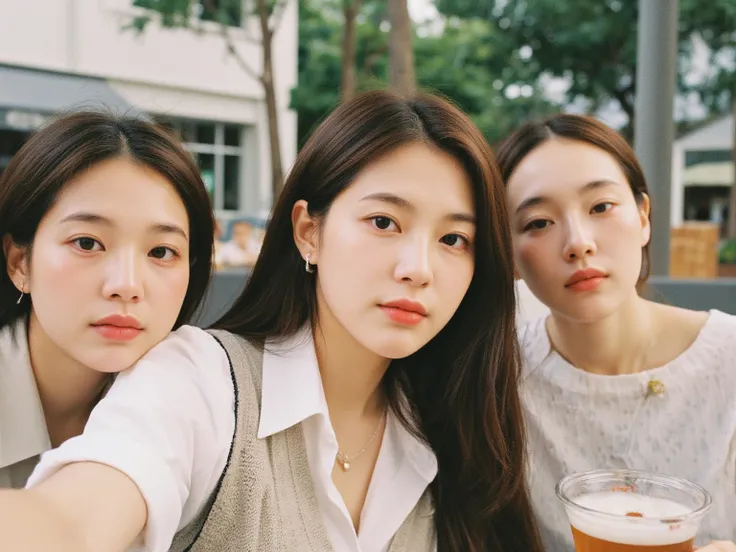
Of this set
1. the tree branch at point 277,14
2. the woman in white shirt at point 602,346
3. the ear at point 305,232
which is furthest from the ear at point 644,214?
the tree branch at point 277,14

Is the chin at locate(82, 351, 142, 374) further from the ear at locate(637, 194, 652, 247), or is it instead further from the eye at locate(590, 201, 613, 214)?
the ear at locate(637, 194, 652, 247)

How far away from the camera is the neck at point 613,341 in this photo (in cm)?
188

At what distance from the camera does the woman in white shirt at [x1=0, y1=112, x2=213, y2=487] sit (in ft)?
4.43

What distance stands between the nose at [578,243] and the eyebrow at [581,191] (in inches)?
3.3

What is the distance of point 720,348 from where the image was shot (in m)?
1.86

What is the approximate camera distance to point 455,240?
4.65 ft

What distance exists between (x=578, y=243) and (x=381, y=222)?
0.52 m

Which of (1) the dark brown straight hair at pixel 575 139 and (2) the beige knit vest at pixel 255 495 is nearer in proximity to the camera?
(2) the beige knit vest at pixel 255 495

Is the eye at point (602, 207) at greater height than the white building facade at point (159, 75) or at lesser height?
lesser

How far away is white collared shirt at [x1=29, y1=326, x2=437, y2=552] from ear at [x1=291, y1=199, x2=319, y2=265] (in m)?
0.16

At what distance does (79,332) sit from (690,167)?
1465 cm

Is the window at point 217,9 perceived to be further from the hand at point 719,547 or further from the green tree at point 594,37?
the hand at point 719,547

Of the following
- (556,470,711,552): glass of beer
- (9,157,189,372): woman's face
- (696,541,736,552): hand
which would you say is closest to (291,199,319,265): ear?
(9,157,189,372): woman's face

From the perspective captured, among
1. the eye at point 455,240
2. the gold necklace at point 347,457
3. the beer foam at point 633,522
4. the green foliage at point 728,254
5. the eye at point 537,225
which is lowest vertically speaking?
the beer foam at point 633,522
